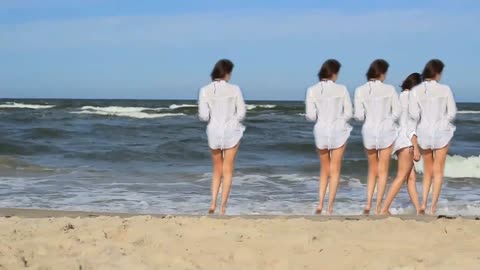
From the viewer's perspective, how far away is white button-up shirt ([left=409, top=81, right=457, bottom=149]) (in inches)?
298

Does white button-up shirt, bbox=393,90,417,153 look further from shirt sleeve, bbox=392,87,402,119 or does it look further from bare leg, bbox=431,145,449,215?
bare leg, bbox=431,145,449,215

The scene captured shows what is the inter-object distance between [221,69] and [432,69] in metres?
2.24

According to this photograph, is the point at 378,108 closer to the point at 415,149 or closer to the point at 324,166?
the point at 415,149

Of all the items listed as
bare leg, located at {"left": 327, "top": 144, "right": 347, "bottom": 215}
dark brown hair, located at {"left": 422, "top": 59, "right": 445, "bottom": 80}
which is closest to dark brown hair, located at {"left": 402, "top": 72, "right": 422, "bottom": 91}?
dark brown hair, located at {"left": 422, "top": 59, "right": 445, "bottom": 80}

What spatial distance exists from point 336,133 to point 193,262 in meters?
3.10

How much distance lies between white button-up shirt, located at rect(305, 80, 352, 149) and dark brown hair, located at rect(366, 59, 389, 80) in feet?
1.07

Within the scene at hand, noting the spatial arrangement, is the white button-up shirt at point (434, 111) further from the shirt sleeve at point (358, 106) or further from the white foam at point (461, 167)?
the white foam at point (461, 167)

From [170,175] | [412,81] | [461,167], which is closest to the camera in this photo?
[412,81]

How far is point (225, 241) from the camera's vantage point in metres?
5.40

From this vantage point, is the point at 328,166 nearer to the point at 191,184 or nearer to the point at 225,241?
the point at 225,241

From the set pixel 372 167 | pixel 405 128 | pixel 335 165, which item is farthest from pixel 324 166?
pixel 405 128

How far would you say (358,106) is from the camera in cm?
763

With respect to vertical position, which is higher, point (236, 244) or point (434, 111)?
point (434, 111)

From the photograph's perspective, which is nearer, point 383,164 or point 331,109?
point 331,109
